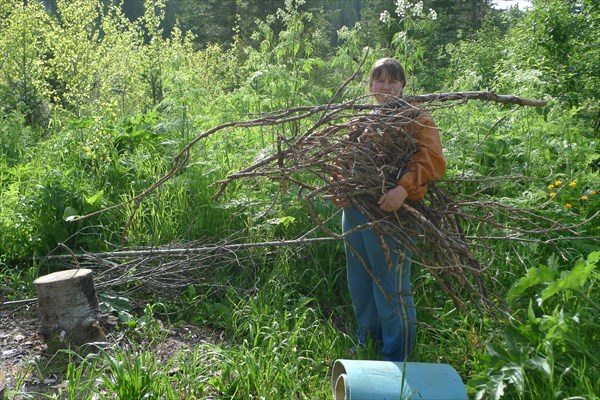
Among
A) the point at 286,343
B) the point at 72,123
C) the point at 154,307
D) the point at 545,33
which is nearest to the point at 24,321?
the point at 154,307

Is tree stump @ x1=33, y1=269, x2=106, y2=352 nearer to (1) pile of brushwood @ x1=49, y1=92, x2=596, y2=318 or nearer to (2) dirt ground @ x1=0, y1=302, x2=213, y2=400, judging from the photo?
(2) dirt ground @ x1=0, y1=302, x2=213, y2=400

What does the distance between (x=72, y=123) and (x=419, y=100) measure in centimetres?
393

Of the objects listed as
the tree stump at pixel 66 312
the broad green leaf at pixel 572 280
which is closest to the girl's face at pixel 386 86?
the broad green leaf at pixel 572 280

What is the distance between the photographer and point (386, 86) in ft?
9.78

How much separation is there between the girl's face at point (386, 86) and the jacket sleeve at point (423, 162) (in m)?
0.22

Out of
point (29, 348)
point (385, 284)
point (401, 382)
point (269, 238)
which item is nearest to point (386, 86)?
point (385, 284)

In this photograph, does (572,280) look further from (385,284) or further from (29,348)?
(29,348)

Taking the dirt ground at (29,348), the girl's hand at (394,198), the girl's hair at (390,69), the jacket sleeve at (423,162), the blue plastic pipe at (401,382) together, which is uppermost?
the girl's hair at (390,69)

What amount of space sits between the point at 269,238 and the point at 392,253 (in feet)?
5.30

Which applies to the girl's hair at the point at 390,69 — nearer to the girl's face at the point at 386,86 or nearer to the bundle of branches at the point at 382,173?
the girl's face at the point at 386,86

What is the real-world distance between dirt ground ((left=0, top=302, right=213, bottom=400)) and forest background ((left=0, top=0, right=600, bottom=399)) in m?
0.04

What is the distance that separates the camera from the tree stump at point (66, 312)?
3.44 meters

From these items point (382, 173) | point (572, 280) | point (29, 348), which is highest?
point (382, 173)

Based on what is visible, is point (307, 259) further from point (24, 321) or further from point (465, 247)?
point (24, 321)
